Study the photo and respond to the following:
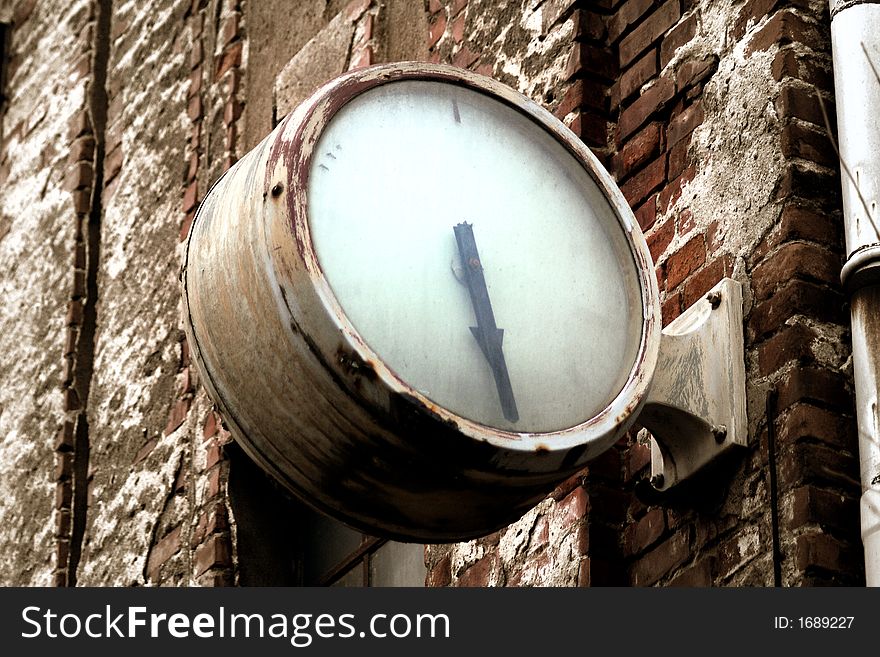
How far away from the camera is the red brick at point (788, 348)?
3.33 metres

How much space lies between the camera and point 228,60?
588cm

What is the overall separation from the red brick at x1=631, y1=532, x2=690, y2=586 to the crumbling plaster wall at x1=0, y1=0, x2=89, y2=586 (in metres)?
2.60

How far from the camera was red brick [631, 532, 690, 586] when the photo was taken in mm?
3447

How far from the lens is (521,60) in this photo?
4395 mm

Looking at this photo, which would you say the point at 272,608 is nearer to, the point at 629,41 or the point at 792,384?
the point at 792,384

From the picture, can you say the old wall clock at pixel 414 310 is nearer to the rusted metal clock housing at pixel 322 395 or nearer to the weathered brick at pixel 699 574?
the rusted metal clock housing at pixel 322 395

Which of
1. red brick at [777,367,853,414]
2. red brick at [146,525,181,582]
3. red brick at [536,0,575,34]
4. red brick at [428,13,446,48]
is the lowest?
red brick at [777,367,853,414]

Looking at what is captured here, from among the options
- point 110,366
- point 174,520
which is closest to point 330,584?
point 174,520

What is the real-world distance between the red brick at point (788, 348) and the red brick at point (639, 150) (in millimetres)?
669

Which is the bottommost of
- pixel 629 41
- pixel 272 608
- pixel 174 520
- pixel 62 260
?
A: pixel 272 608

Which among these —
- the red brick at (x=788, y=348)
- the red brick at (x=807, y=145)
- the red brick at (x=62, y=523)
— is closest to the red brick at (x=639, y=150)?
the red brick at (x=807, y=145)

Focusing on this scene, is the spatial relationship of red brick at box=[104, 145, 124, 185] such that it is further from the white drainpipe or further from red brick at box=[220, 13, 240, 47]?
the white drainpipe

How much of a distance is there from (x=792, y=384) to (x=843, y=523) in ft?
0.90

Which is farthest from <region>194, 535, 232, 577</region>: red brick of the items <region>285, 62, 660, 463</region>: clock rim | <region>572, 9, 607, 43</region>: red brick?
<region>285, 62, 660, 463</region>: clock rim
